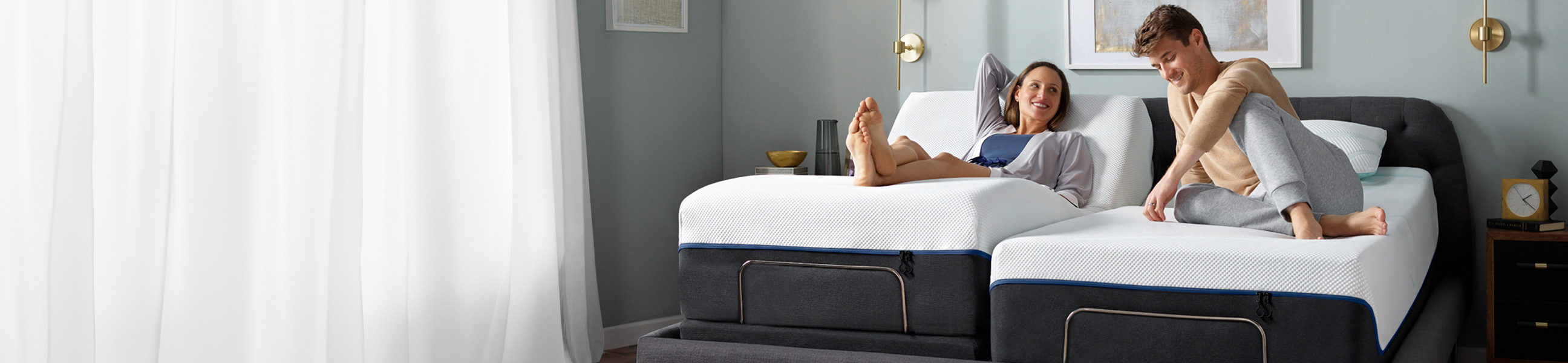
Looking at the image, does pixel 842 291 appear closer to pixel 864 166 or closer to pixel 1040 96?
pixel 864 166

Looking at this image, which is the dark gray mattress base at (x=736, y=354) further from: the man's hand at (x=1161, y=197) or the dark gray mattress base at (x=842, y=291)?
the man's hand at (x=1161, y=197)

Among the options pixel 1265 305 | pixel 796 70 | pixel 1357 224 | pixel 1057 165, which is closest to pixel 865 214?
pixel 1265 305

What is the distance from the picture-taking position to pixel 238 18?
1962mm

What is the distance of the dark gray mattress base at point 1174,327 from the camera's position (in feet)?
4.87

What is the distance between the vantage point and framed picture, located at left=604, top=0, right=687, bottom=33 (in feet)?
10.9

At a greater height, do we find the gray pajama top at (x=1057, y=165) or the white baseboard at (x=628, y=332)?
the gray pajama top at (x=1057, y=165)

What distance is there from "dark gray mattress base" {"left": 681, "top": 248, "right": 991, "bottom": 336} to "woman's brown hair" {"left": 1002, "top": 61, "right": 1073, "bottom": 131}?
1337 mm

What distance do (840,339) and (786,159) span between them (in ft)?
5.48

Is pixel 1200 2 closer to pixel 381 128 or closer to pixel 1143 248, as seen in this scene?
pixel 1143 248

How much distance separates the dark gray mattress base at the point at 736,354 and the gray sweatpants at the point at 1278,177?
0.65m

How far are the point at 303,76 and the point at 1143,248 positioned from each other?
1.74 m

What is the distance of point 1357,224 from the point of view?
174 centimetres

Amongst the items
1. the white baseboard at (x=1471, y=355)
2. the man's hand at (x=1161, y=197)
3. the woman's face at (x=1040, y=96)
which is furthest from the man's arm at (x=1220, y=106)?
the white baseboard at (x=1471, y=355)

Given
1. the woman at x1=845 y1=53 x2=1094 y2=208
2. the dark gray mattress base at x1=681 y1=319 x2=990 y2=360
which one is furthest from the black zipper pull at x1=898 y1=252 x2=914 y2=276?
the woman at x1=845 y1=53 x2=1094 y2=208
